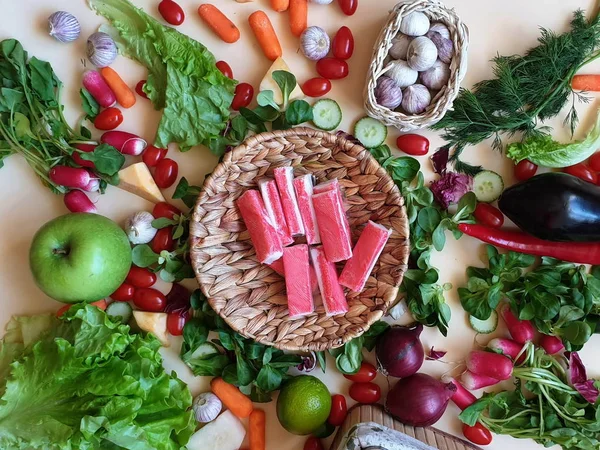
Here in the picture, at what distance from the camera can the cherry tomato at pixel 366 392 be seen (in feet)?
5.11

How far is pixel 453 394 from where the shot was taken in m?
1.54

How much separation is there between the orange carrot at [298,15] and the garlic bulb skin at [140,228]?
725 millimetres

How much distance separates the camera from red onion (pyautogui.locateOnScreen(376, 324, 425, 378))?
58.3 inches

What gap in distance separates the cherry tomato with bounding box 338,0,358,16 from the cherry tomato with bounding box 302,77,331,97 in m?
0.21

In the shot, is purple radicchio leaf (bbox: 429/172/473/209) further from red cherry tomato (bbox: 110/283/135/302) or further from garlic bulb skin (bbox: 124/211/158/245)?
red cherry tomato (bbox: 110/283/135/302)

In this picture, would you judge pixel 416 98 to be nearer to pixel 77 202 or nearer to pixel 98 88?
pixel 98 88

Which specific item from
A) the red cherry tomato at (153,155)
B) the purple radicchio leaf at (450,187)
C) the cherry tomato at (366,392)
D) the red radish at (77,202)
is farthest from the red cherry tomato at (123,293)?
the purple radicchio leaf at (450,187)

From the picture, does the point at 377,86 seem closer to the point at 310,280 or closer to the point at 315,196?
→ the point at 315,196

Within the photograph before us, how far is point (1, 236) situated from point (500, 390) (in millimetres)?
1644

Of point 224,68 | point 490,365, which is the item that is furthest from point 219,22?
point 490,365

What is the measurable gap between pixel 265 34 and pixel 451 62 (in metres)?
0.55

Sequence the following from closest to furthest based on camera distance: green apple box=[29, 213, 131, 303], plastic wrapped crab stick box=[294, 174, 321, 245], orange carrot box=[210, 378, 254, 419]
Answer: green apple box=[29, 213, 131, 303] < plastic wrapped crab stick box=[294, 174, 321, 245] < orange carrot box=[210, 378, 254, 419]

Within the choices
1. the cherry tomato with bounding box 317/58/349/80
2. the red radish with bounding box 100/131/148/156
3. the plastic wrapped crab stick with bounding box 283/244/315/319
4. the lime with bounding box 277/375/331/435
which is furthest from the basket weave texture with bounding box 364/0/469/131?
the lime with bounding box 277/375/331/435

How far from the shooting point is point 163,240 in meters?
1.54
